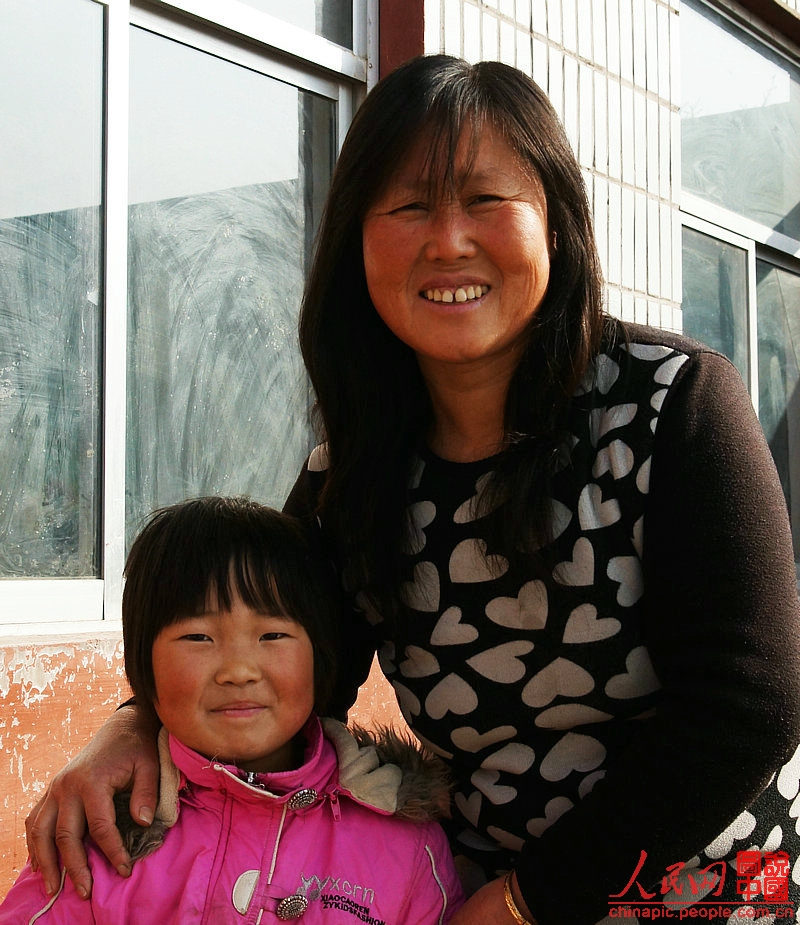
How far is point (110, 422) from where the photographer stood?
115 inches

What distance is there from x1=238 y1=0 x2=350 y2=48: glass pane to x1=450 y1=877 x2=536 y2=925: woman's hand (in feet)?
8.28

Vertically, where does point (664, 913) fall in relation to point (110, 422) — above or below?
below

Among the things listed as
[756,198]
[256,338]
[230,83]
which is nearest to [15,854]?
[256,338]

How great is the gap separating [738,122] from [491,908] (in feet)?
14.5

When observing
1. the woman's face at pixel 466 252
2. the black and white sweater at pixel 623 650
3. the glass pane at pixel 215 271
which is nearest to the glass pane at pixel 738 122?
the glass pane at pixel 215 271

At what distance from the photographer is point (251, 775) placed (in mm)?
1863

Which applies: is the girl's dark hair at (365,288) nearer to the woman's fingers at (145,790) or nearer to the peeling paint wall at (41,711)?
the woman's fingers at (145,790)

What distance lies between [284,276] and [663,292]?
1.53 m

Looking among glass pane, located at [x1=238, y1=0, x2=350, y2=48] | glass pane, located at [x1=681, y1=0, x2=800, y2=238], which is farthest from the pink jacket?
glass pane, located at [x1=681, y1=0, x2=800, y2=238]

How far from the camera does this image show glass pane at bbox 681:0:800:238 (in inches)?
197

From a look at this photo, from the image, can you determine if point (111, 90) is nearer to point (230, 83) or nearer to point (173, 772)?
point (230, 83)

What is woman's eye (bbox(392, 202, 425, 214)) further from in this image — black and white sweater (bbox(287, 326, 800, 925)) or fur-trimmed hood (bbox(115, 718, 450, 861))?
fur-trimmed hood (bbox(115, 718, 450, 861))

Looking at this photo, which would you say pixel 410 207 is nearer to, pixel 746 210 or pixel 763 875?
pixel 763 875

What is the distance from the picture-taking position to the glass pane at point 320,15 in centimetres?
336
